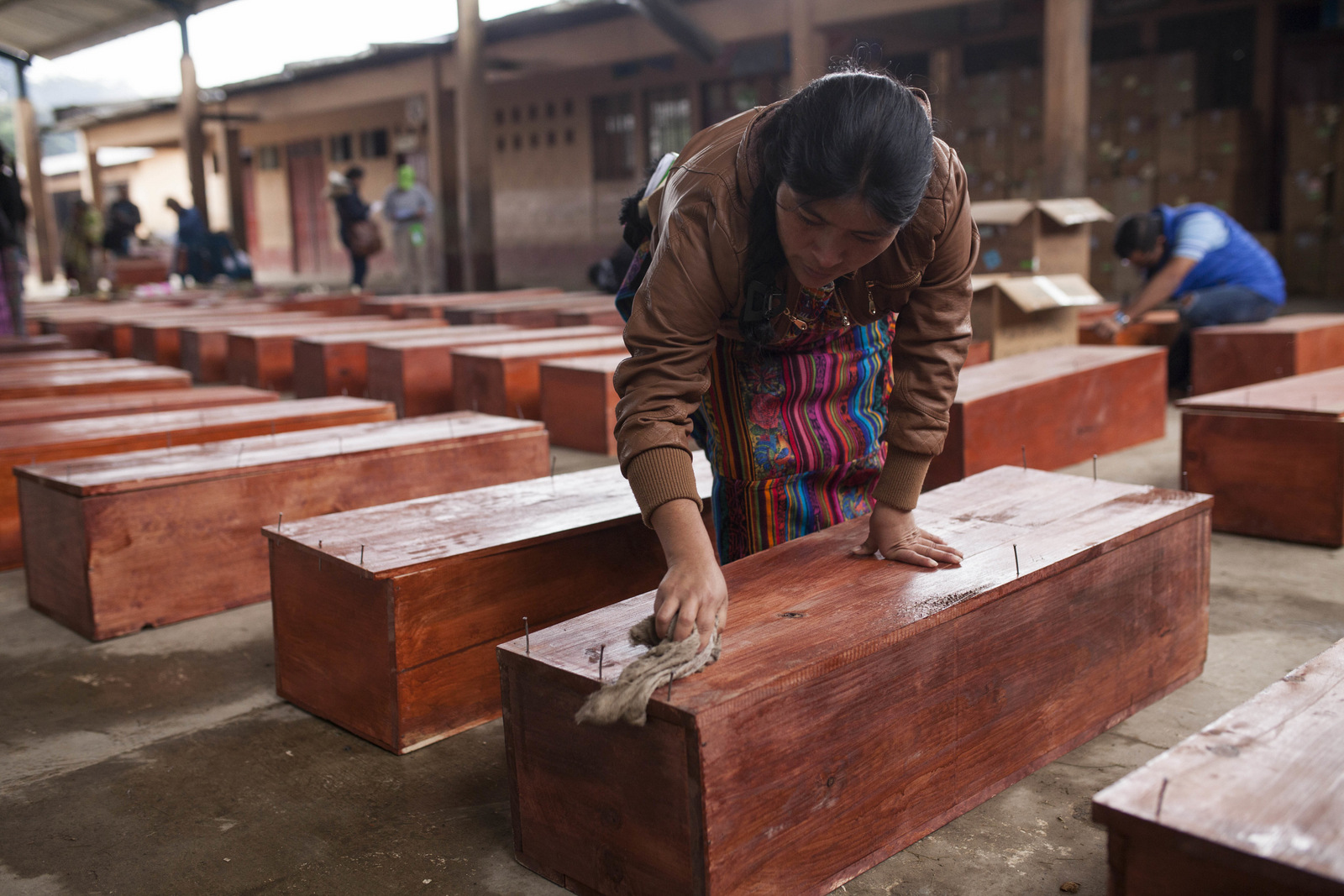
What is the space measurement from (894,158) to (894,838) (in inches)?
37.7

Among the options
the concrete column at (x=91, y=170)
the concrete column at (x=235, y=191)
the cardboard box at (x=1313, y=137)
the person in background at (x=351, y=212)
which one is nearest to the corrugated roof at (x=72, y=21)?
the concrete column at (x=235, y=191)

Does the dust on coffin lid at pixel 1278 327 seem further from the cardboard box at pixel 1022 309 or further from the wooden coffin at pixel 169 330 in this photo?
the wooden coffin at pixel 169 330

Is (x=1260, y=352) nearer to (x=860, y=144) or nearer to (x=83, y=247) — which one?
(x=860, y=144)

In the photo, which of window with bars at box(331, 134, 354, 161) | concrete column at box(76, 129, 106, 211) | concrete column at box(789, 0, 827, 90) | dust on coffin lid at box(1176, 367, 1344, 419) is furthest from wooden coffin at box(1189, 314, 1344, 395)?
concrete column at box(76, 129, 106, 211)

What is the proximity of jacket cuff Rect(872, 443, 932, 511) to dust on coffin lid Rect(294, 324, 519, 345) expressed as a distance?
3989mm

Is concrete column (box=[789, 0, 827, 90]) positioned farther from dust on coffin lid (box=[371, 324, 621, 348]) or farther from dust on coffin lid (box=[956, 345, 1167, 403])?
dust on coffin lid (box=[956, 345, 1167, 403])

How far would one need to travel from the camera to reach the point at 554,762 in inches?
57.4

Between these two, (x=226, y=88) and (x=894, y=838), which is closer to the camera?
(x=894, y=838)

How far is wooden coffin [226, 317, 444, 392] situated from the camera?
20.5 ft

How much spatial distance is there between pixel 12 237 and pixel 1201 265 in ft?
22.5

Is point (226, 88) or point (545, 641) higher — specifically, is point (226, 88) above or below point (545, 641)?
above

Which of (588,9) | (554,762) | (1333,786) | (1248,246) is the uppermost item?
(588,9)

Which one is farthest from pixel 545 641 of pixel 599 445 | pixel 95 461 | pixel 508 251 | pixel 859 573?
pixel 508 251

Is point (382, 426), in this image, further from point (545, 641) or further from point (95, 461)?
point (545, 641)
